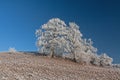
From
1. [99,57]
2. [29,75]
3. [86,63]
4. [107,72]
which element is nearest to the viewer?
[29,75]

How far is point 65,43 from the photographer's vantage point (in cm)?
3753

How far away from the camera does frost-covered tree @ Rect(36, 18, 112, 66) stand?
122 ft

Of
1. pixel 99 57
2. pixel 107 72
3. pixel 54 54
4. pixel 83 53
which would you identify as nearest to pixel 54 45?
pixel 54 54

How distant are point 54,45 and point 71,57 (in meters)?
2.57

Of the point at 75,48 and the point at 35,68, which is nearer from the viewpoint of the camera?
the point at 35,68

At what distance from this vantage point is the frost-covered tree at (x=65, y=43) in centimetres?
3731

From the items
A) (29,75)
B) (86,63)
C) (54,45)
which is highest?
(54,45)

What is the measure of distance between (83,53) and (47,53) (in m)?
4.58

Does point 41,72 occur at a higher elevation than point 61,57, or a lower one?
lower

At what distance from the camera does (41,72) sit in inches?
958

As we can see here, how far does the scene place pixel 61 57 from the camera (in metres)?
37.4

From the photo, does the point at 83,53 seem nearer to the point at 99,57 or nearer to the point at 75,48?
the point at 75,48

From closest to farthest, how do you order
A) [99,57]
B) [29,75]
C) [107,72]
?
[29,75], [107,72], [99,57]

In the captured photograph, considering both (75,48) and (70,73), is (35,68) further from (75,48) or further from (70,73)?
(75,48)
